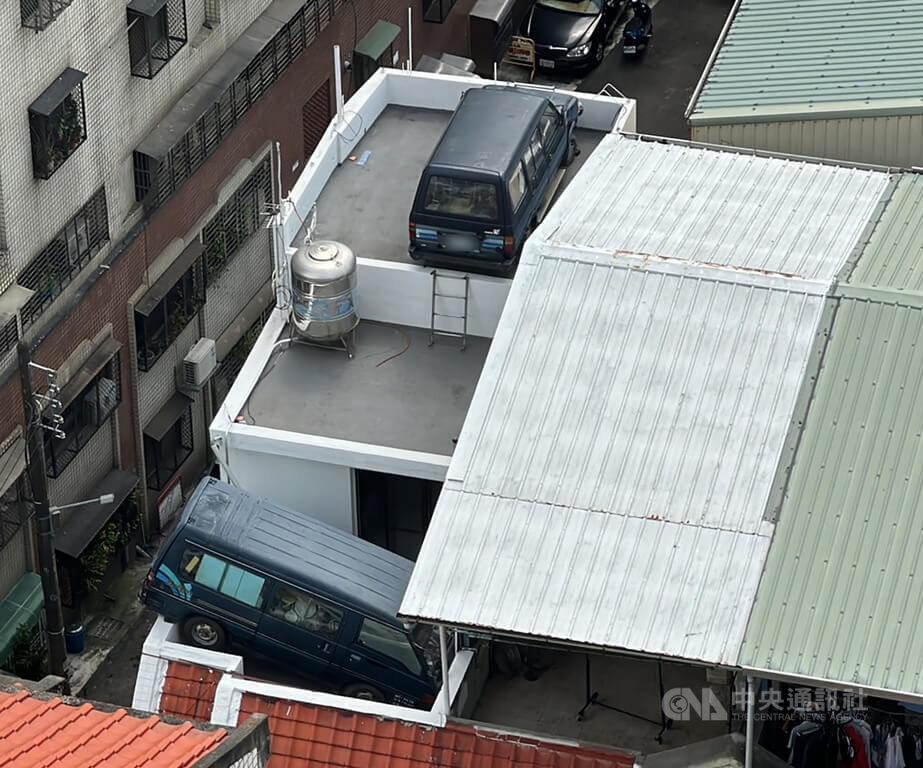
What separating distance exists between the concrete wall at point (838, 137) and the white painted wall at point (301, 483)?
A: 9751mm

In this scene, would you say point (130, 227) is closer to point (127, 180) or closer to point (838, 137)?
point (127, 180)

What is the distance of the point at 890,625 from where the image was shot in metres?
28.5

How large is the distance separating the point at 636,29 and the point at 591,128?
21.6m

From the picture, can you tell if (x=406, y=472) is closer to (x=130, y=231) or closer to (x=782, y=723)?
(x=782, y=723)

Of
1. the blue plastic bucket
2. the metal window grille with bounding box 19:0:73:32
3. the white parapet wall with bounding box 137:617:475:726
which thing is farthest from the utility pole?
the metal window grille with bounding box 19:0:73:32

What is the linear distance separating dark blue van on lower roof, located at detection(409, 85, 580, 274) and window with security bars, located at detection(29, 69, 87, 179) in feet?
23.6

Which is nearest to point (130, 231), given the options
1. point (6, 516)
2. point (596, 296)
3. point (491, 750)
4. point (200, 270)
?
point (200, 270)

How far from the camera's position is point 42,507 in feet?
123

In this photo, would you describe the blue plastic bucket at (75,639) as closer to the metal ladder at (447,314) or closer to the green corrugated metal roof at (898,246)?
the metal ladder at (447,314)

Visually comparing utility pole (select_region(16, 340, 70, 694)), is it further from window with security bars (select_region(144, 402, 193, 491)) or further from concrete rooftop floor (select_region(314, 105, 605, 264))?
concrete rooftop floor (select_region(314, 105, 605, 264))

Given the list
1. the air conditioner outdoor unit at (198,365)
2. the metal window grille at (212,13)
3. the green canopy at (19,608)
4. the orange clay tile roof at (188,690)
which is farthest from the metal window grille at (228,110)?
the orange clay tile roof at (188,690)

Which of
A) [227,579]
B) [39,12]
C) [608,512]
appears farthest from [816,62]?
[227,579]

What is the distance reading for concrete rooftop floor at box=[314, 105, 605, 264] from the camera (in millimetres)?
37656

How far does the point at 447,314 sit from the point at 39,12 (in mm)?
9182
